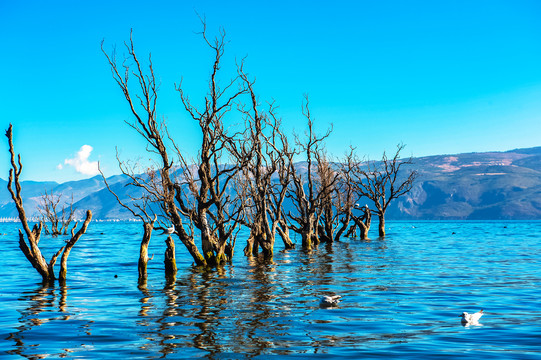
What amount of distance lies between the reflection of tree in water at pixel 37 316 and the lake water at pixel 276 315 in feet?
0.09

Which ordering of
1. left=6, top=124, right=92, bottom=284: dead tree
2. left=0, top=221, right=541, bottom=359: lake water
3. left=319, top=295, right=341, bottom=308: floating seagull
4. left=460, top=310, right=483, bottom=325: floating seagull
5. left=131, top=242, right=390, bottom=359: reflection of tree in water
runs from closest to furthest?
left=0, top=221, right=541, bottom=359: lake water → left=131, top=242, right=390, bottom=359: reflection of tree in water → left=460, top=310, right=483, bottom=325: floating seagull → left=319, top=295, right=341, bottom=308: floating seagull → left=6, top=124, right=92, bottom=284: dead tree

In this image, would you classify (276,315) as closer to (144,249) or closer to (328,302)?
(328,302)

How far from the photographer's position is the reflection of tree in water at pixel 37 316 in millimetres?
9477

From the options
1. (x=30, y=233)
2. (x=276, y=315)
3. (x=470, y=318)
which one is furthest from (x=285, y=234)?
(x=470, y=318)

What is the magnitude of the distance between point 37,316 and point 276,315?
6.18 meters

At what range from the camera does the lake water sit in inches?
370

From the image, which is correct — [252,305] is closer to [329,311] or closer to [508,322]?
[329,311]

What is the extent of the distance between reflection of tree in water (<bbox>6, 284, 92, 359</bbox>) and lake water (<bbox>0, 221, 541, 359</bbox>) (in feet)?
0.09

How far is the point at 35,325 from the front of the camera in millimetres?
11727

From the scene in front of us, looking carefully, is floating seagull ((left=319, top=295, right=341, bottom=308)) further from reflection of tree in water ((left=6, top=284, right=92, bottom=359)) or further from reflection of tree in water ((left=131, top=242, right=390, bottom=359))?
reflection of tree in water ((left=6, top=284, right=92, bottom=359))

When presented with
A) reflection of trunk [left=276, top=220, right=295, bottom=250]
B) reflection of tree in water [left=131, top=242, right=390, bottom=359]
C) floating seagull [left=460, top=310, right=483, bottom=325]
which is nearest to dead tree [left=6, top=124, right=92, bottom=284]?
reflection of tree in water [left=131, top=242, right=390, bottom=359]

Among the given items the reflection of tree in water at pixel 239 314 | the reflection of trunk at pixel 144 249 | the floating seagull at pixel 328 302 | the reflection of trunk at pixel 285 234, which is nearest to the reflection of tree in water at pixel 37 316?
the reflection of tree in water at pixel 239 314

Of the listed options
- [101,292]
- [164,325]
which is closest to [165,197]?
[101,292]

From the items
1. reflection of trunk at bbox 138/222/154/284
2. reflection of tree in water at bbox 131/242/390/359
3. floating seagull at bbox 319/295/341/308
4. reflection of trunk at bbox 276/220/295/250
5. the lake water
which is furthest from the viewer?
reflection of trunk at bbox 276/220/295/250
